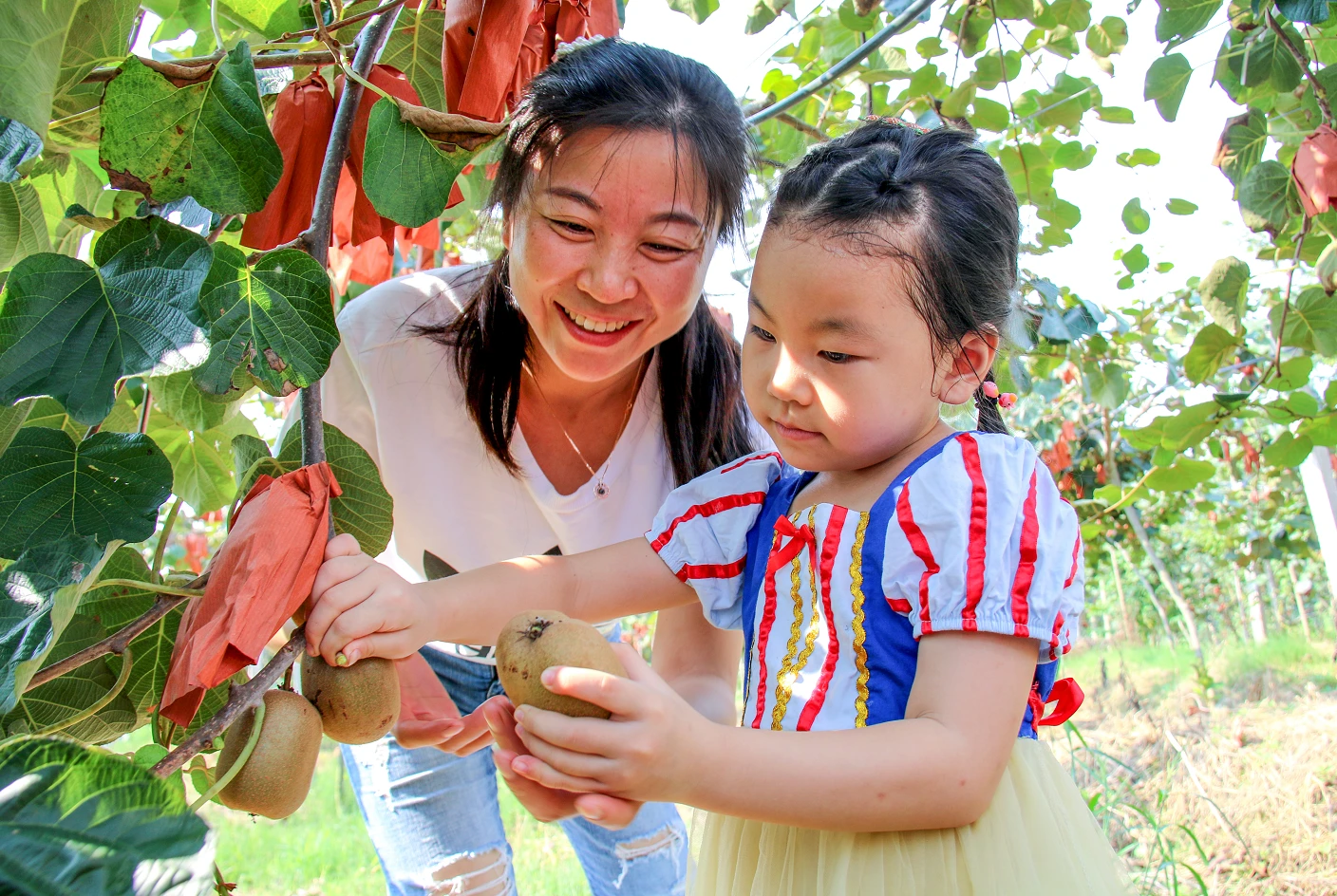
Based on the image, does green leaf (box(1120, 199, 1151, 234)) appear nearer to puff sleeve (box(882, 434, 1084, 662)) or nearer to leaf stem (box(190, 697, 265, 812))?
puff sleeve (box(882, 434, 1084, 662))

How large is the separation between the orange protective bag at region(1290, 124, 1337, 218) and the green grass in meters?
2.72

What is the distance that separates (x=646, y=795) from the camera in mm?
878

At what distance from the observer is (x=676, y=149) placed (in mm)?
1279

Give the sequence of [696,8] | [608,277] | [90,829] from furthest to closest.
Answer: [696,8], [608,277], [90,829]

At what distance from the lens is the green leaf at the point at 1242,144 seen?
1771 mm

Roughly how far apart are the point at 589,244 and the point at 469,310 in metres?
0.40

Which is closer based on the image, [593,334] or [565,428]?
[593,334]

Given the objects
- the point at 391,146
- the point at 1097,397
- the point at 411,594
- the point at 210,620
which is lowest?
the point at 1097,397

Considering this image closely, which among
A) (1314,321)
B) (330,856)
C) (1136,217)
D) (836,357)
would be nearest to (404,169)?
(836,357)

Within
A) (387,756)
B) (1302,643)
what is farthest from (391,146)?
(1302,643)

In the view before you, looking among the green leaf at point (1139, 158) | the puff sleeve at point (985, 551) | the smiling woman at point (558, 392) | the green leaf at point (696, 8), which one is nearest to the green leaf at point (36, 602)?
the smiling woman at point (558, 392)

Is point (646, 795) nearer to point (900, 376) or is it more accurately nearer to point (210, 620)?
point (210, 620)

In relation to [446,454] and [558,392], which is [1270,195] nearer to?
[558,392]

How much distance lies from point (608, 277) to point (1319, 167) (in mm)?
1059
